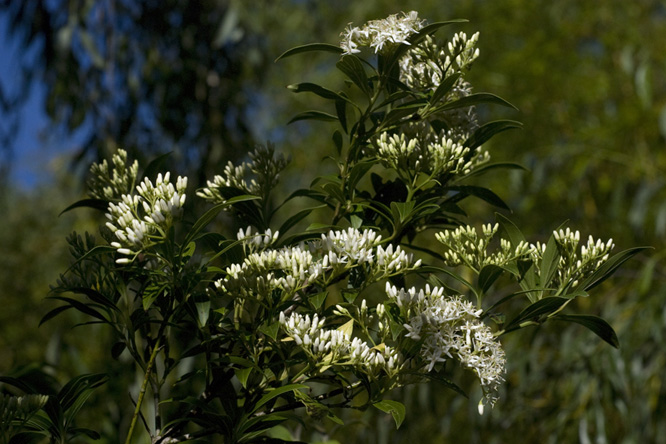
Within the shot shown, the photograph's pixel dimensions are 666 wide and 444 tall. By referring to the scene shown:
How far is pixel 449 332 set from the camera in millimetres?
606

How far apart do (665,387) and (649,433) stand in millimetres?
130

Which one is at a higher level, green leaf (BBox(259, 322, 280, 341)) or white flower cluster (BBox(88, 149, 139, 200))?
white flower cluster (BBox(88, 149, 139, 200))

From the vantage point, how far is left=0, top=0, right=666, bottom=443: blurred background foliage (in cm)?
204

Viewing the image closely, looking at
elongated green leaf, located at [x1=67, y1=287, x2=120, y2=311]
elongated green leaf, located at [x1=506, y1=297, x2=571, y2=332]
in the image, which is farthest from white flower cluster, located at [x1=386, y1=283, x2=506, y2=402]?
elongated green leaf, located at [x1=67, y1=287, x2=120, y2=311]

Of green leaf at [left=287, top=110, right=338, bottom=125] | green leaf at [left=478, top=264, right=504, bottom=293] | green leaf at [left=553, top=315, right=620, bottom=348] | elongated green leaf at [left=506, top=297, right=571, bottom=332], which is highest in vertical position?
green leaf at [left=287, top=110, right=338, bottom=125]

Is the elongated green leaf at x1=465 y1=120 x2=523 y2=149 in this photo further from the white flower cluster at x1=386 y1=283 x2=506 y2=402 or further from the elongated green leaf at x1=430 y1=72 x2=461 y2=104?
the white flower cluster at x1=386 y1=283 x2=506 y2=402

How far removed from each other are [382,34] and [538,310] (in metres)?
0.29

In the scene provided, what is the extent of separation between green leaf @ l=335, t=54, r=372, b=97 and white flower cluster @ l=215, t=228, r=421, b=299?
14 cm

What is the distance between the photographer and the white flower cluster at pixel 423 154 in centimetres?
68

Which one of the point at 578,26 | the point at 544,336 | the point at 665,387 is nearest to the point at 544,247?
the point at 665,387

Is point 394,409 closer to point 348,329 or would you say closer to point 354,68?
point 348,329

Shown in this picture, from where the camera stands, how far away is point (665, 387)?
1.92 metres

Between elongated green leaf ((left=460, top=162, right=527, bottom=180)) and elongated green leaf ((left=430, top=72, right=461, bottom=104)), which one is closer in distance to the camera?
elongated green leaf ((left=430, top=72, right=461, bottom=104))

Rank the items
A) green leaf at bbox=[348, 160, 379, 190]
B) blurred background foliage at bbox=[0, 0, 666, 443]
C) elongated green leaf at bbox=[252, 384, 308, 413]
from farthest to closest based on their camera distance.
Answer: blurred background foliage at bbox=[0, 0, 666, 443] < green leaf at bbox=[348, 160, 379, 190] < elongated green leaf at bbox=[252, 384, 308, 413]
